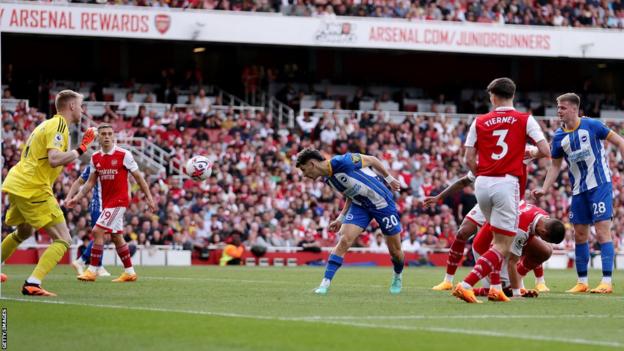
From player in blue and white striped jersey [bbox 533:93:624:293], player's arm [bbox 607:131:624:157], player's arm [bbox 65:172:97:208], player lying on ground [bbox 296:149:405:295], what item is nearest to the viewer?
player lying on ground [bbox 296:149:405:295]

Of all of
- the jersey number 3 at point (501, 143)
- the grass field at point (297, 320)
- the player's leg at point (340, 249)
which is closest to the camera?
the grass field at point (297, 320)

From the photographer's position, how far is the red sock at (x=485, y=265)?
496 inches

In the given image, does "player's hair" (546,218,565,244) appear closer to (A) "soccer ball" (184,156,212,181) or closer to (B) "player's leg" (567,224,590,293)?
(B) "player's leg" (567,224,590,293)

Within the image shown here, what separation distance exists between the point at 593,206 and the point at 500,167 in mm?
3942

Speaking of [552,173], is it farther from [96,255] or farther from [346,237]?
[96,255]

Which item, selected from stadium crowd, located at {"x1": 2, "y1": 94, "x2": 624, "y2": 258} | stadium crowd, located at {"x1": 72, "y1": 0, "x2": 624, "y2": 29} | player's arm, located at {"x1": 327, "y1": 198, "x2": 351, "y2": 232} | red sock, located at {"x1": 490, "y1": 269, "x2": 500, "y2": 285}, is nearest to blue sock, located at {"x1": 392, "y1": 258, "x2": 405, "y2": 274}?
player's arm, located at {"x1": 327, "y1": 198, "x2": 351, "y2": 232}

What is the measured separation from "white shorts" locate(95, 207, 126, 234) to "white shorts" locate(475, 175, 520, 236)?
291 inches

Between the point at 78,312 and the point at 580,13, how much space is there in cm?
3505

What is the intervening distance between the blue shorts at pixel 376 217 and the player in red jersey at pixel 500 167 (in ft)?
8.09

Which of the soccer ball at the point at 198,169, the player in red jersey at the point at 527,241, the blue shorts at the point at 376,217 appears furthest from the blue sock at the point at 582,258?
the soccer ball at the point at 198,169

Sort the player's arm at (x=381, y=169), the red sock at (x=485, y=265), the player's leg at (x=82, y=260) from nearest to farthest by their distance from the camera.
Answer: the red sock at (x=485, y=265) → the player's arm at (x=381, y=169) → the player's leg at (x=82, y=260)

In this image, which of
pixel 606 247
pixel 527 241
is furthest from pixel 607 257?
pixel 527 241

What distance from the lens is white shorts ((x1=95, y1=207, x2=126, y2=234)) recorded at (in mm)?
18406

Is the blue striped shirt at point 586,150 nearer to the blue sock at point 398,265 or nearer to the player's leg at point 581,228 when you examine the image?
the player's leg at point 581,228
